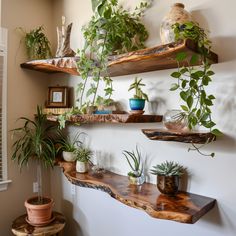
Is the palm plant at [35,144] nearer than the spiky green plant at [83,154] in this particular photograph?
No

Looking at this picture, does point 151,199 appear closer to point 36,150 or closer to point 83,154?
point 83,154

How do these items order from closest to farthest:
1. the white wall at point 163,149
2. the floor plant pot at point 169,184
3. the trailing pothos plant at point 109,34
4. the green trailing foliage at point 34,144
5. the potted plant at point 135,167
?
the white wall at point 163,149 → the floor plant pot at point 169,184 → the trailing pothos plant at point 109,34 → the potted plant at point 135,167 → the green trailing foliage at point 34,144

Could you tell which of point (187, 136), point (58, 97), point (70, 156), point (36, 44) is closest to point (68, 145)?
point (70, 156)

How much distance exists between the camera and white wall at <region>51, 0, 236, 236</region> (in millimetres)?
1438

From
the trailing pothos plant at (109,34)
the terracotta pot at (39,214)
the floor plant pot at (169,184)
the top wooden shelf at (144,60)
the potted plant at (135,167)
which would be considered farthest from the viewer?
the terracotta pot at (39,214)

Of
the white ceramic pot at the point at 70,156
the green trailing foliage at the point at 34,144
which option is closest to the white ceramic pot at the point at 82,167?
the white ceramic pot at the point at 70,156

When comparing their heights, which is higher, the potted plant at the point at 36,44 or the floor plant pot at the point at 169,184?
the potted plant at the point at 36,44

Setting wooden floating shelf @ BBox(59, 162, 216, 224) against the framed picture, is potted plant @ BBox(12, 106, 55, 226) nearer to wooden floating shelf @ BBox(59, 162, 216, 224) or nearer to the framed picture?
the framed picture

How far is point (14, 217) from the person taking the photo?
230cm

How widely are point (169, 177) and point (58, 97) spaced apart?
1.33 meters

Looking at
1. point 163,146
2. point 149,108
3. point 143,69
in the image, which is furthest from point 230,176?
point 143,69

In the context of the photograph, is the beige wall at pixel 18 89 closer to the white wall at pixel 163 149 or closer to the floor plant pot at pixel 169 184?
the white wall at pixel 163 149

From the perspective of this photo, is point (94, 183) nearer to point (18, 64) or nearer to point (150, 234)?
point (150, 234)

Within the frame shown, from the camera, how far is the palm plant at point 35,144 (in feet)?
7.27
